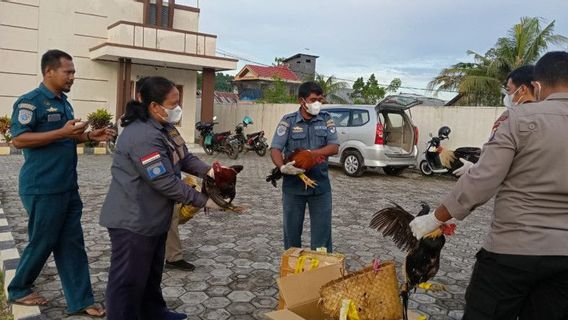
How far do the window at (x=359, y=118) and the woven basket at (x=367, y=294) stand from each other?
861cm

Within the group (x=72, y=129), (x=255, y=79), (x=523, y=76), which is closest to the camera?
(x=72, y=129)

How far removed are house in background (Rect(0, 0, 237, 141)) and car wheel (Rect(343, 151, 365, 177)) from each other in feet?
22.0

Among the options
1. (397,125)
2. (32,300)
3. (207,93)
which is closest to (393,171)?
(397,125)

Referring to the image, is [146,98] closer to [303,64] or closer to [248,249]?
[248,249]

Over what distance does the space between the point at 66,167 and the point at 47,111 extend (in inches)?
16.2

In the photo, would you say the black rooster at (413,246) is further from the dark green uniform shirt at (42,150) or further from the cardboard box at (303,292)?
the dark green uniform shirt at (42,150)

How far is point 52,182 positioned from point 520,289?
2.97 metres

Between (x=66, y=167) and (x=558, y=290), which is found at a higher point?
(x=66, y=167)

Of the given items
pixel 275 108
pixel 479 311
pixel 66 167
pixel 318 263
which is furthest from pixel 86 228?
pixel 275 108

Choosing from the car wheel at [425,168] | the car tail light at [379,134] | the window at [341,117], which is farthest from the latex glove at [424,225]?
the car wheel at [425,168]

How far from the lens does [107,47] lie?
14008mm

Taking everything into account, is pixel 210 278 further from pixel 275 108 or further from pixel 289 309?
pixel 275 108

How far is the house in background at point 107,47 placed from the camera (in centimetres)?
1409

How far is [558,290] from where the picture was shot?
7.32 ft
